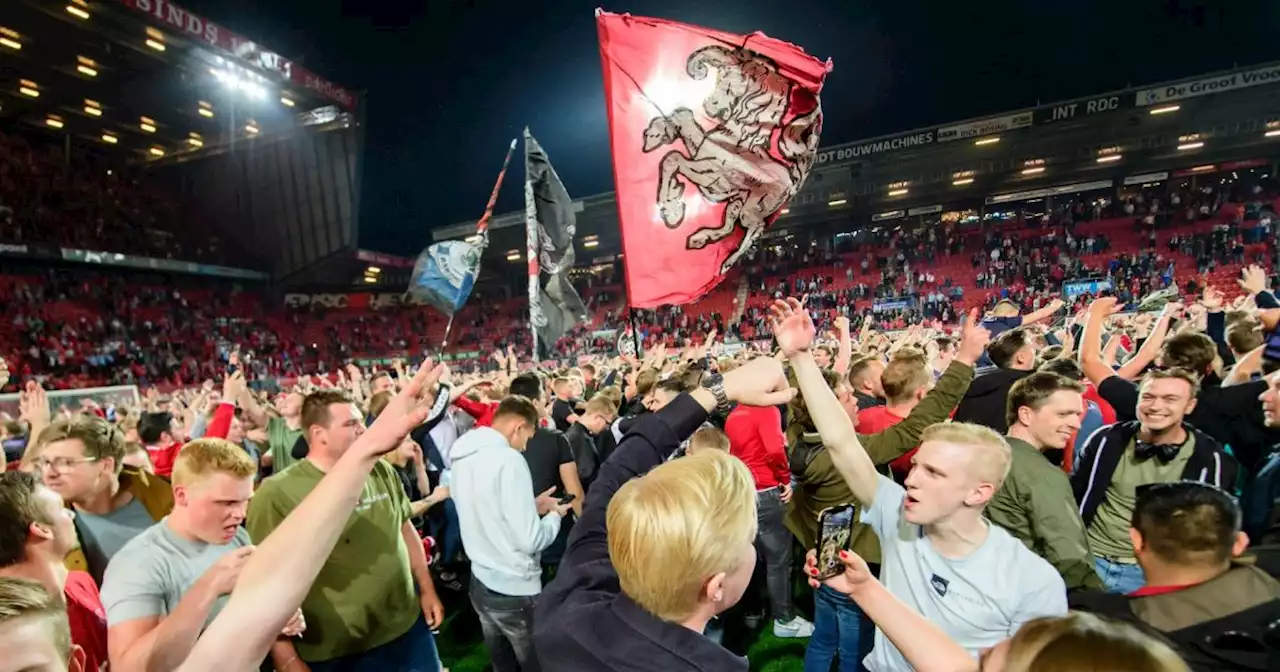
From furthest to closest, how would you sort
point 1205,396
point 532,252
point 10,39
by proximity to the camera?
point 10,39
point 532,252
point 1205,396

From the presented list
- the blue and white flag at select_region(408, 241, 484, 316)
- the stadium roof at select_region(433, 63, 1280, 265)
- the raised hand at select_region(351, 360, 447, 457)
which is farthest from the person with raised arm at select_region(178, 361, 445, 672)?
the stadium roof at select_region(433, 63, 1280, 265)

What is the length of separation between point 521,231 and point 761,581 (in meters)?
28.4

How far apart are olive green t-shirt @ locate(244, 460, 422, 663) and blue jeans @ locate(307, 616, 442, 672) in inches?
2.1

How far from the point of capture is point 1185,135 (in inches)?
1001

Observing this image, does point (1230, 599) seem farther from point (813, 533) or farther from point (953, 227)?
point (953, 227)

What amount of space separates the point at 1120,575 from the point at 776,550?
220 cm

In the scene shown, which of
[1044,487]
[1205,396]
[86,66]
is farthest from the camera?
[86,66]

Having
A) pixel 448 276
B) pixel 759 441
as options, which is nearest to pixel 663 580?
pixel 759 441

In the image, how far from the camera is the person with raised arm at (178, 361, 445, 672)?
1.33m

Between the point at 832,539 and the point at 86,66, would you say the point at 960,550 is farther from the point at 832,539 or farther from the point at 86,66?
the point at 86,66

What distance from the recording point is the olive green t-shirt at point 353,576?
9.66ft

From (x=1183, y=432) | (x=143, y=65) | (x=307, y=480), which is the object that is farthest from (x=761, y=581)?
(x=143, y=65)

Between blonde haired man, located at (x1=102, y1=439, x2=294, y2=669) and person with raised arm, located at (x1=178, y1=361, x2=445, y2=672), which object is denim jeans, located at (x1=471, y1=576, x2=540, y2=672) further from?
person with raised arm, located at (x1=178, y1=361, x2=445, y2=672)

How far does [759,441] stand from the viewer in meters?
5.01
